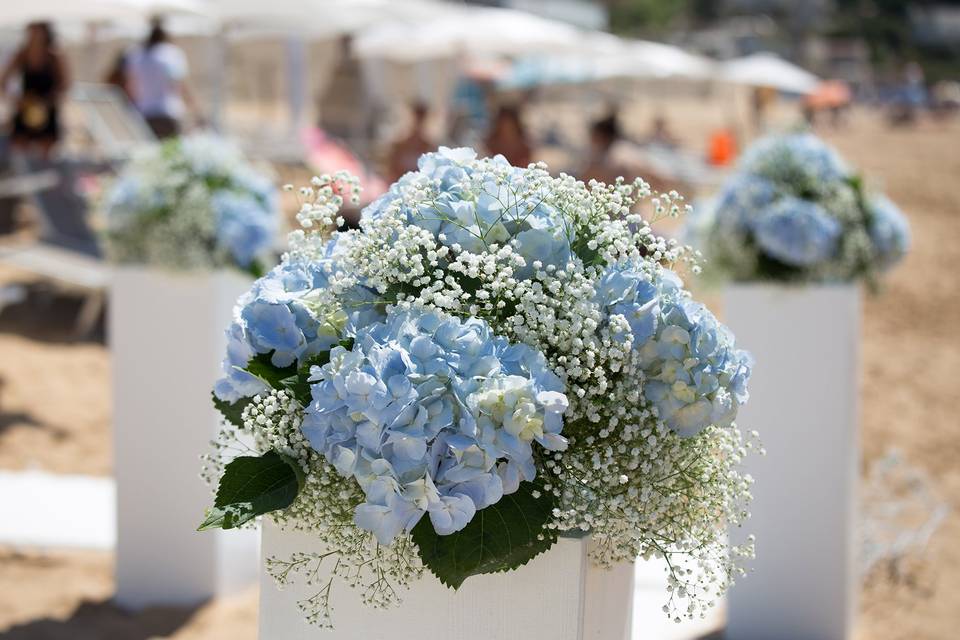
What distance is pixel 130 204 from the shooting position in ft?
13.2

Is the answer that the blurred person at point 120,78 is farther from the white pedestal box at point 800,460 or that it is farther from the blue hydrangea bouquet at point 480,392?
the blue hydrangea bouquet at point 480,392

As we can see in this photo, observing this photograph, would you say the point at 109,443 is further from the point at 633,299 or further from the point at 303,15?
the point at 303,15

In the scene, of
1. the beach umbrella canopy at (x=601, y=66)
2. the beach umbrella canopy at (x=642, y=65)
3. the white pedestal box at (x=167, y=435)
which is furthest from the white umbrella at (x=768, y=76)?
the white pedestal box at (x=167, y=435)

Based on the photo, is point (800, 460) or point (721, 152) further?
point (721, 152)

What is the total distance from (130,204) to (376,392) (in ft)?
9.43

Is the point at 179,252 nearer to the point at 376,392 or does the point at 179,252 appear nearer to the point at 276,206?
the point at 276,206

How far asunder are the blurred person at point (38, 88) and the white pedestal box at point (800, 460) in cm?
684

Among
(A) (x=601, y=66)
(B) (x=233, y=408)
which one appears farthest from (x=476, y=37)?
(B) (x=233, y=408)

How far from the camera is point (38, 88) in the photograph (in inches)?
341

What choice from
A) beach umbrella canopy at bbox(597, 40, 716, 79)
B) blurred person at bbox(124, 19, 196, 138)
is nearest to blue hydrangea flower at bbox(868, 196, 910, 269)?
blurred person at bbox(124, 19, 196, 138)

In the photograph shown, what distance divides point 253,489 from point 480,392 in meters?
0.38

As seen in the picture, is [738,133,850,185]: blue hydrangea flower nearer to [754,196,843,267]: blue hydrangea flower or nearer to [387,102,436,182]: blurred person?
[754,196,843,267]: blue hydrangea flower

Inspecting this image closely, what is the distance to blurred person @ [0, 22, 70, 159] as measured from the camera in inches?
335

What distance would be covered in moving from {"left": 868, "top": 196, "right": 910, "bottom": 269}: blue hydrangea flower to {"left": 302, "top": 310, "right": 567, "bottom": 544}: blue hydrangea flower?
93.4 inches
